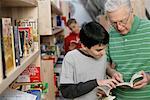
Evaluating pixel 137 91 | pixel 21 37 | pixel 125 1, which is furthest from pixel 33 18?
pixel 137 91

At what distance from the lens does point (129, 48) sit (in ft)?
5.86

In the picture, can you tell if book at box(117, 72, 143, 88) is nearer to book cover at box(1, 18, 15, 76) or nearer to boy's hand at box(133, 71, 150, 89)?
boy's hand at box(133, 71, 150, 89)

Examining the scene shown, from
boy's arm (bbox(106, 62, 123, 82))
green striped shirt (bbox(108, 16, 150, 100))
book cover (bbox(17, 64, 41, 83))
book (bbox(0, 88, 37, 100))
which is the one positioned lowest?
book (bbox(0, 88, 37, 100))

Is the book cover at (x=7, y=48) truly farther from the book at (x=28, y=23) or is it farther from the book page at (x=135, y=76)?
the book page at (x=135, y=76)

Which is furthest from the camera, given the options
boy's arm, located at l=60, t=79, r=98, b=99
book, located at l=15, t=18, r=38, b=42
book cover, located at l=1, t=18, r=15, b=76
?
book, located at l=15, t=18, r=38, b=42

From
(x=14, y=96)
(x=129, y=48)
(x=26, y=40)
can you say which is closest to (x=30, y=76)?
(x=26, y=40)

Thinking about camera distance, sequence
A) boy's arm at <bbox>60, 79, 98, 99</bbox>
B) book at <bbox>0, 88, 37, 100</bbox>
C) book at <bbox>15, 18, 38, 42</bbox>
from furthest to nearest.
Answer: book at <bbox>15, 18, 38, 42</bbox> < boy's arm at <bbox>60, 79, 98, 99</bbox> < book at <bbox>0, 88, 37, 100</bbox>

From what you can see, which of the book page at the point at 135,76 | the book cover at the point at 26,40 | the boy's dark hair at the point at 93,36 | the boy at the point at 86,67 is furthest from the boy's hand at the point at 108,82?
the book cover at the point at 26,40

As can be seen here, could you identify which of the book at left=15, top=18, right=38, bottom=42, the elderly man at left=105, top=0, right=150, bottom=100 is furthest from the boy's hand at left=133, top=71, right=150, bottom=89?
the book at left=15, top=18, right=38, bottom=42

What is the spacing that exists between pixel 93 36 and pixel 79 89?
0.34m

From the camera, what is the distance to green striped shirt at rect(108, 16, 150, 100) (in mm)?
1738

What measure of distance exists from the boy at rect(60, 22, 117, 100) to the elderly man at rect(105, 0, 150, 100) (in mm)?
Result: 108

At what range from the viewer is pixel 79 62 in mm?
1740

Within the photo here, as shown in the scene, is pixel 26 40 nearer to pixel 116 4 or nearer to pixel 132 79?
pixel 116 4
